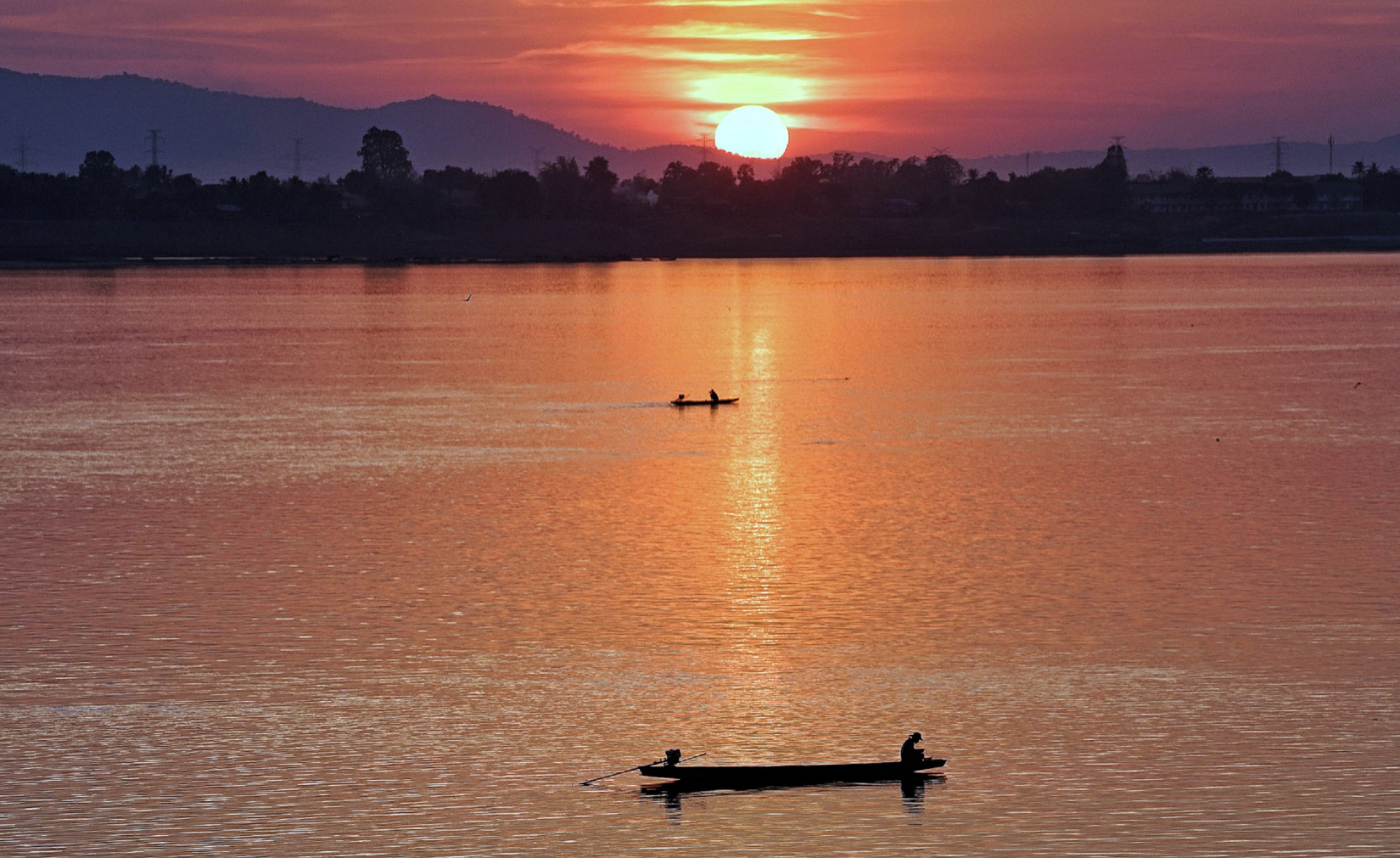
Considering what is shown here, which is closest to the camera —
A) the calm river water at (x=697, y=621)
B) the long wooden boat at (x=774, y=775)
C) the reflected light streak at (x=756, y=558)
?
the calm river water at (x=697, y=621)

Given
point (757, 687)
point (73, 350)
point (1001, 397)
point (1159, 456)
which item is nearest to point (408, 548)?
point (757, 687)

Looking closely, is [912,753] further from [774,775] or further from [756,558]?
[756,558]

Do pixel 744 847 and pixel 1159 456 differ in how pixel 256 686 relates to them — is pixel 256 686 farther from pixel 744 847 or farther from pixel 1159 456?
pixel 1159 456

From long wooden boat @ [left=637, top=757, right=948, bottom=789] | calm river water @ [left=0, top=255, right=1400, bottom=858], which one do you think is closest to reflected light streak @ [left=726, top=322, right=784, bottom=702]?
calm river water @ [left=0, top=255, right=1400, bottom=858]

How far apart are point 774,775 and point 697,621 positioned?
841cm

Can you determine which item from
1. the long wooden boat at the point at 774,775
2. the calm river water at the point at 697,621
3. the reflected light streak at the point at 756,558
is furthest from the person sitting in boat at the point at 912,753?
the reflected light streak at the point at 756,558

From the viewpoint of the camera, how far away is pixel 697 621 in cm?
3083

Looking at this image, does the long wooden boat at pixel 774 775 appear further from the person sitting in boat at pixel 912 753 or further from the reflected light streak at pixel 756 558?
the reflected light streak at pixel 756 558

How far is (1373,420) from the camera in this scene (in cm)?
6162

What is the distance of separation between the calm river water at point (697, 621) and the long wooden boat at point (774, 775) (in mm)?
292

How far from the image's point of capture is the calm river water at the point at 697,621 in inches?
861

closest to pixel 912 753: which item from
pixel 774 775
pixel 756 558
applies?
pixel 774 775

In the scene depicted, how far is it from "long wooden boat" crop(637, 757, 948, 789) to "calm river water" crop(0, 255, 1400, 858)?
292mm

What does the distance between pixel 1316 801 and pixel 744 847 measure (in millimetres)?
7486
